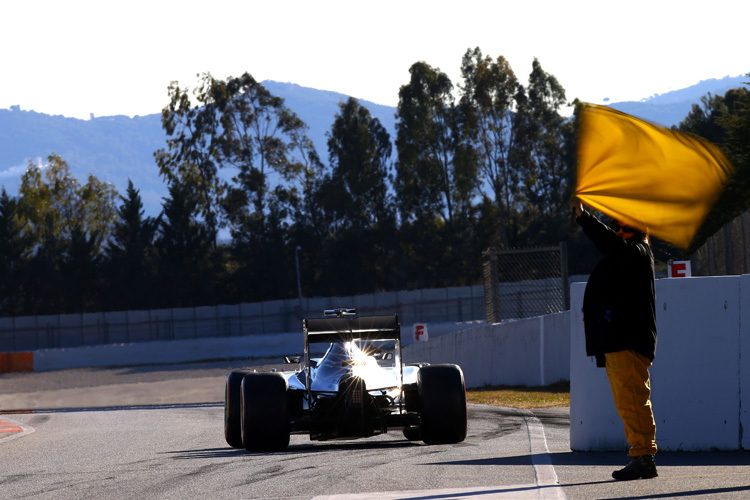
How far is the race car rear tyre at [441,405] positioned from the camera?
990 cm

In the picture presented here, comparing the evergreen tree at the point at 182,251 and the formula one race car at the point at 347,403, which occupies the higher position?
the evergreen tree at the point at 182,251

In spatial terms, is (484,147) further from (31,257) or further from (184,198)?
(31,257)

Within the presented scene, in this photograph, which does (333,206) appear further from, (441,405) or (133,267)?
(441,405)

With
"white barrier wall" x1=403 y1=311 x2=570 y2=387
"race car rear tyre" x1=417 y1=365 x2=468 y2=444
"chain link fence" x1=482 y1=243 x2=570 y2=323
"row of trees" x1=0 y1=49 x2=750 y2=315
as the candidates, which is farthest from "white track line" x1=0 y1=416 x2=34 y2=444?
"row of trees" x1=0 y1=49 x2=750 y2=315

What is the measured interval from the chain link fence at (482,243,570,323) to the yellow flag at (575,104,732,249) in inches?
489

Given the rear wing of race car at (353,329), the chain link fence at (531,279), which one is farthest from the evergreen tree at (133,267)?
the rear wing of race car at (353,329)

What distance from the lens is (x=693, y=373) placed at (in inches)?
319

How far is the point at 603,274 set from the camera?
6641 millimetres

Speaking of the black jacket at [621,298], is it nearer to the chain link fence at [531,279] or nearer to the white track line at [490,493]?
the white track line at [490,493]

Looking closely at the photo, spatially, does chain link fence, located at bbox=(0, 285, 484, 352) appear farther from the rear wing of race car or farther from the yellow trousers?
the yellow trousers

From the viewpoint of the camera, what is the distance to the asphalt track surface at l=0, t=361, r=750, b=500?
6297 mm

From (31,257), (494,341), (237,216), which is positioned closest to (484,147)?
(237,216)

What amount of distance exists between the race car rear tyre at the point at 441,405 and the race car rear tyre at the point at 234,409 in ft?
5.85

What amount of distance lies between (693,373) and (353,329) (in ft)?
11.9
